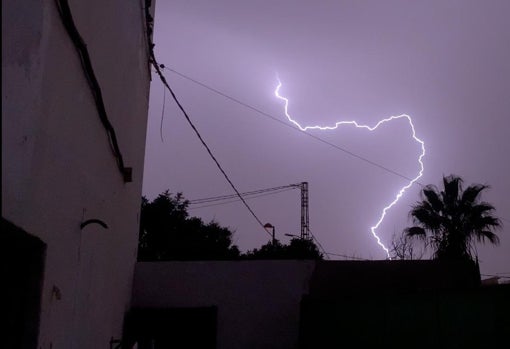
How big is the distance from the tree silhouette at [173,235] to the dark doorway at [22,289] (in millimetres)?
16519

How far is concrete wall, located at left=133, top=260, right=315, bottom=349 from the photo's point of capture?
27.4 ft

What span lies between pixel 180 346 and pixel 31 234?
244 inches

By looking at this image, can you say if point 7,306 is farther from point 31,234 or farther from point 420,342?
point 420,342

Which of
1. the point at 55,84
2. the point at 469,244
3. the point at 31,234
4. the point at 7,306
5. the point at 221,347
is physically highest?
the point at 469,244

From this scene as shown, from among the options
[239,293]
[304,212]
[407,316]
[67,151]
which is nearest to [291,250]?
[304,212]

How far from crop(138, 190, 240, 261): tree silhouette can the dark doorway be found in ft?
54.2

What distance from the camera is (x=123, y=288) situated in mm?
7004

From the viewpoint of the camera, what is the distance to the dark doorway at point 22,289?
2402mm

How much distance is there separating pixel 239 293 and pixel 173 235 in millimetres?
11131

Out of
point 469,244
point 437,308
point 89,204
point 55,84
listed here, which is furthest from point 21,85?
point 469,244

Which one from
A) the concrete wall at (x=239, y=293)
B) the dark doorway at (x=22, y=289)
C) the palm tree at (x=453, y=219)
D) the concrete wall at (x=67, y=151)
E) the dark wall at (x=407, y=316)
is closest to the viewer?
the concrete wall at (x=67, y=151)

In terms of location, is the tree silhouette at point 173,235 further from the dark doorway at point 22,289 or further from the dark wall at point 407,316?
the dark doorway at point 22,289

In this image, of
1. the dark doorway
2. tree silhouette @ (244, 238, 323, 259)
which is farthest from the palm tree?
the dark doorway

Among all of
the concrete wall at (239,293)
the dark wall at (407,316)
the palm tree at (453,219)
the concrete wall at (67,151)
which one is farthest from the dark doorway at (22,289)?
the palm tree at (453,219)
